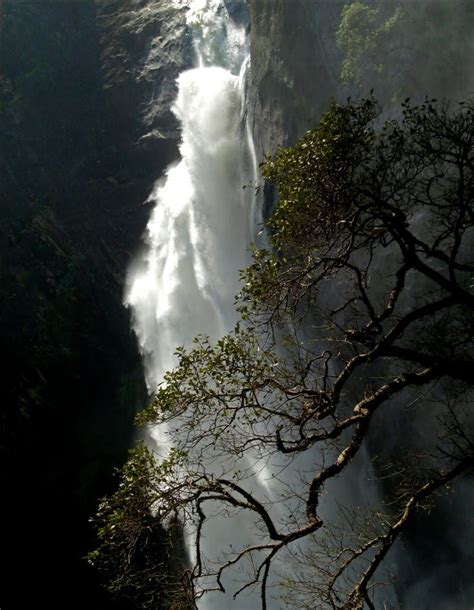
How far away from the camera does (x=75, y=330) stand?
27.9 meters

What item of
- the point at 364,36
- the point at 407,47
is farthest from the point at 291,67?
the point at 407,47

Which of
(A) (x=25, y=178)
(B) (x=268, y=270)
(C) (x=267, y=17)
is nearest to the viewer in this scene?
(B) (x=268, y=270)

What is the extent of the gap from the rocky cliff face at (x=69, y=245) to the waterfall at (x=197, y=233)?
153 cm

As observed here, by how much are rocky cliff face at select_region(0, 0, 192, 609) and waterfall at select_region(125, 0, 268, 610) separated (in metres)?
1.53

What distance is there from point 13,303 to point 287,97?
15.9 m

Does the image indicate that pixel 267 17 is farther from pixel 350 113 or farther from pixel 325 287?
pixel 350 113

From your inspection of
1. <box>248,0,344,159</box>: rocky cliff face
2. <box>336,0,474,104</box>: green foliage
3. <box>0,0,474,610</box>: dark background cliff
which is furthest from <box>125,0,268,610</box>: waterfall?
<box>336,0,474,104</box>: green foliage

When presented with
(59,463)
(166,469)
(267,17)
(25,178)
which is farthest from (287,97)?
(25,178)

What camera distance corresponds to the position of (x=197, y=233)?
26172mm

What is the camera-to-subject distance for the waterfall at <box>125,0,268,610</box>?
24.6m

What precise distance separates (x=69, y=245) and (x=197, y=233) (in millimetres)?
8395

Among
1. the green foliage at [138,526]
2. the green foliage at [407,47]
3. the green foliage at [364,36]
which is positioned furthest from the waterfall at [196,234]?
the green foliage at [138,526]

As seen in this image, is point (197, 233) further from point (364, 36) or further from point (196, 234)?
point (364, 36)

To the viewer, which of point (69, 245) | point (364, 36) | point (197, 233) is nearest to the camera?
point (364, 36)
